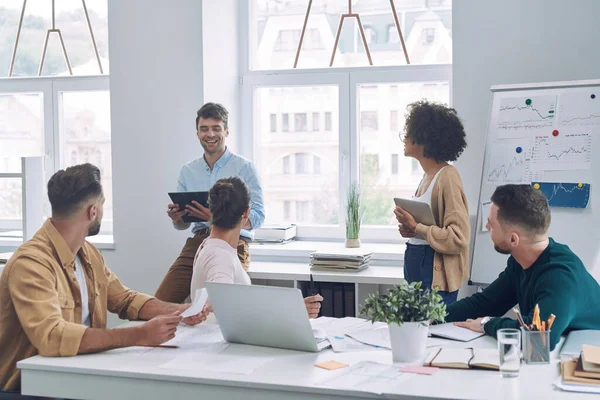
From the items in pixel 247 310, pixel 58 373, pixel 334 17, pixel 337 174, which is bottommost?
pixel 58 373

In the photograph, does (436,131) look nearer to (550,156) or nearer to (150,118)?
(550,156)

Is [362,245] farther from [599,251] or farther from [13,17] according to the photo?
[13,17]

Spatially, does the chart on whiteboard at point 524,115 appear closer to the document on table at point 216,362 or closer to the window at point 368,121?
the window at point 368,121

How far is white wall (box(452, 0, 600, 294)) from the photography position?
400cm

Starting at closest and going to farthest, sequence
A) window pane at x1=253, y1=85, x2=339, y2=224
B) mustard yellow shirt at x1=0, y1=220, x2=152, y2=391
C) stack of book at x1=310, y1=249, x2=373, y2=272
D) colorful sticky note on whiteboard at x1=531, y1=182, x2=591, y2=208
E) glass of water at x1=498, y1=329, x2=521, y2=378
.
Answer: glass of water at x1=498, y1=329, x2=521, y2=378, mustard yellow shirt at x1=0, y1=220, x2=152, y2=391, colorful sticky note on whiteboard at x1=531, y1=182, x2=591, y2=208, stack of book at x1=310, y1=249, x2=373, y2=272, window pane at x1=253, y1=85, x2=339, y2=224

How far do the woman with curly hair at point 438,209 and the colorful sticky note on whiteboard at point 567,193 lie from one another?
1.72ft

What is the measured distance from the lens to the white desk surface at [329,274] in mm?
4122

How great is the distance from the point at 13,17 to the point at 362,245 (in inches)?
114

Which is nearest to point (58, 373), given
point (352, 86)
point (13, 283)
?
point (13, 283)

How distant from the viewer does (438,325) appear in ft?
8.83

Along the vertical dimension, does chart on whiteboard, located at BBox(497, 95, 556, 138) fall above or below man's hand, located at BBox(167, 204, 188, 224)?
above

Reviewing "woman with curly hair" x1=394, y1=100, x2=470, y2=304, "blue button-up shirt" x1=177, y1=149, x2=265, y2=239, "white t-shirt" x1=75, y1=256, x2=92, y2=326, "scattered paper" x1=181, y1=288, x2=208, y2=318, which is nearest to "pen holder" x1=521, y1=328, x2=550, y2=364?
"scattered paper" x1=181, y1=288, x2=208, y2=318

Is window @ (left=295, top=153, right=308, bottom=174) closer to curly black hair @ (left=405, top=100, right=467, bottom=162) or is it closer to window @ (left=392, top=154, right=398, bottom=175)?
window @ (left=392, top=154, right=398, bottom=175)

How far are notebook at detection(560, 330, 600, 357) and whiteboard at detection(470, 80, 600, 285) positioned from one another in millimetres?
1383
